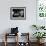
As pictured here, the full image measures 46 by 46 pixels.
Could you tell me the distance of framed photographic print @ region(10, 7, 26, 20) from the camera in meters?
7.22

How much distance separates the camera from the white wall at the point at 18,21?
7.20 metres

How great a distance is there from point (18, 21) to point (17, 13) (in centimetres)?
37

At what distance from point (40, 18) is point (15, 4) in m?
1.32

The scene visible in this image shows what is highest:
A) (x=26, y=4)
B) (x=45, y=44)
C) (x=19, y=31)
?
(x=26, y=4)

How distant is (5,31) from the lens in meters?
7.27

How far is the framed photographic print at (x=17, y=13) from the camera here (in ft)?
23.7

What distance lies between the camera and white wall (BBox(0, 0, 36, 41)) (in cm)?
720

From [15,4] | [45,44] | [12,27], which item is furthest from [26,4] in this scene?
[45,44]

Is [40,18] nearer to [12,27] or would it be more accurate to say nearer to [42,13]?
[42,13]

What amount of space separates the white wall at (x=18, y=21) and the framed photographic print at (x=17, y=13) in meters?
0.14

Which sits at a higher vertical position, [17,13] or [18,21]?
[17,13]

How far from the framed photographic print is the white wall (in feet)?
0.45

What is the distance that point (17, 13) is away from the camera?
23.8 ft

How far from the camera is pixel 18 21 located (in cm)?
727
